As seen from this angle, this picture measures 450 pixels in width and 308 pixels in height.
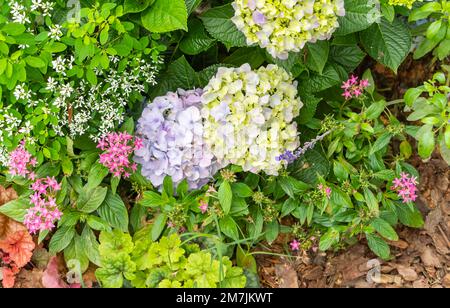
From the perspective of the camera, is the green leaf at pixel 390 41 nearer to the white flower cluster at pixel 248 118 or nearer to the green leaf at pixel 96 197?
the white flower cluster at pixel 248 118

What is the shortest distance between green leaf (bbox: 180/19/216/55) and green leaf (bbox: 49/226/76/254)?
77 centimetres

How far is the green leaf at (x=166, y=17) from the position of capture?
5.63 ft

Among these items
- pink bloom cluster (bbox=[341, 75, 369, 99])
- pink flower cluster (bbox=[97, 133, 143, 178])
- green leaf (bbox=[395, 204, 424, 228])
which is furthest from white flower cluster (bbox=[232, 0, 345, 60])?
green leaf (bbox=[395, 204, 424, 228])

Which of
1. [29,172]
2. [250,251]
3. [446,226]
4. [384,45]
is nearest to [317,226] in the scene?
[250,251]

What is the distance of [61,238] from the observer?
2000 mm

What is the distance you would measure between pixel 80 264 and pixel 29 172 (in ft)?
1.28

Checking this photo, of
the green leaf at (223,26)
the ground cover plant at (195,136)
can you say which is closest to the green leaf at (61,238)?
the ground cover plant at (195,136)

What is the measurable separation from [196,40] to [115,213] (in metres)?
0.68

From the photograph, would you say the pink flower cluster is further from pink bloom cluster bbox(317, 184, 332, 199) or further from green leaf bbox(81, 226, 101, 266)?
pink bloom cluster bbox(317, 184, 332, 199)

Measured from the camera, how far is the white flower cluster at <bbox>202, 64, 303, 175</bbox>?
178cm

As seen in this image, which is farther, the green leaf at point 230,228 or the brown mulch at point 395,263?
the brown mulch at point 395,263

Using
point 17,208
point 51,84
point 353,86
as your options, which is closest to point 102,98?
point 51,84

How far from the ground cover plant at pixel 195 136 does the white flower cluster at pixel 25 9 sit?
1cm
